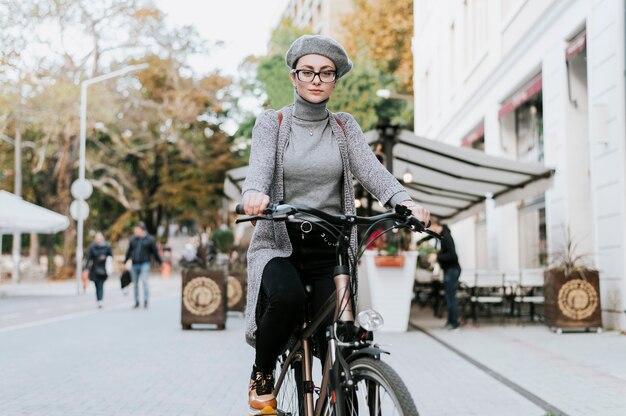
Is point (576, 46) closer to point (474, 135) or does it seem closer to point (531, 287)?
point (531, 287)

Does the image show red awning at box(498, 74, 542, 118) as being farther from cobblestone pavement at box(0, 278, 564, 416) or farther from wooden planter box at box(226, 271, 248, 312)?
wooden planter box at box(226, 271, 248, 312)

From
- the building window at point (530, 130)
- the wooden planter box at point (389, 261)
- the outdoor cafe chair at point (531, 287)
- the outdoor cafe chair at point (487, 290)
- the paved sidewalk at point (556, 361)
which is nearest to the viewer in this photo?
the paved sidewalk at point (556, 361)

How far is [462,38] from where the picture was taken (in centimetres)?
2362

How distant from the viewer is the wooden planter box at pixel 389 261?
1214cm

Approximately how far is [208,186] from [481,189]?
93.0 feet

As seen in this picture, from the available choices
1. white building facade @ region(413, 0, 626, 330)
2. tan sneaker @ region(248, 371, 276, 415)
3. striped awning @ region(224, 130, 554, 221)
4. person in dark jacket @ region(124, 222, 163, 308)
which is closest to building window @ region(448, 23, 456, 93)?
white building facade @ region(413, 0, 626, 330)

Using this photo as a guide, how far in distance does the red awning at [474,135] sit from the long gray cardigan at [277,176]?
17866mm

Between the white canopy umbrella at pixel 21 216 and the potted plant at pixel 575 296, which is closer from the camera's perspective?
the potted plant at pixel 575 296

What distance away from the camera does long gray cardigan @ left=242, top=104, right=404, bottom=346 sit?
3500 mm

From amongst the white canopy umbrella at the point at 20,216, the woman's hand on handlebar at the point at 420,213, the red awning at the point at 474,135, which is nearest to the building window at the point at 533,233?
the red awning at the point at 474,135

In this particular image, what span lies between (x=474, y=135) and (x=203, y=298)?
11.7 metres

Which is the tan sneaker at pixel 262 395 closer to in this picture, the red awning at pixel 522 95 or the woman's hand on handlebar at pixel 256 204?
the woman's hand on handlebar at pixel 256 204

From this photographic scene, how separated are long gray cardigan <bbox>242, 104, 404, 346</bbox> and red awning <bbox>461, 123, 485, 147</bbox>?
17.9 meters

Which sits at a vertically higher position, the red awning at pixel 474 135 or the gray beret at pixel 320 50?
the red awning at pixel 474 135
